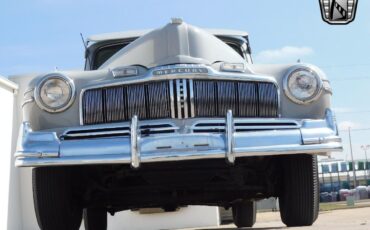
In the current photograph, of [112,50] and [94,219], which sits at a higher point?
[112,50]

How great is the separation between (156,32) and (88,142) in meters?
1.26

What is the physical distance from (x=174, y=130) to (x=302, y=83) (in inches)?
44.2

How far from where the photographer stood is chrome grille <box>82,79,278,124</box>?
15.3 feet

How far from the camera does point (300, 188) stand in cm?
513

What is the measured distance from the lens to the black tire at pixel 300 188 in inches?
201

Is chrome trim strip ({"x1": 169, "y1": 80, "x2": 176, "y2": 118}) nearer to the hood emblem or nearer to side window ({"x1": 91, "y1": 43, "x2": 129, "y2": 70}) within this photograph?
the hood emblem

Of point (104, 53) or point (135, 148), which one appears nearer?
point (135, 148)

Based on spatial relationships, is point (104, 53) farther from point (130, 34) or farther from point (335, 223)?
point (335, 223)

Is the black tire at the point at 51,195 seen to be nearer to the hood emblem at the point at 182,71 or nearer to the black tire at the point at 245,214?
the hood emblem at the point at 182,71

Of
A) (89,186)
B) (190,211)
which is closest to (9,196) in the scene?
(190,211)

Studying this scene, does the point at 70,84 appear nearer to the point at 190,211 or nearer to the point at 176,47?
the point at 176,47

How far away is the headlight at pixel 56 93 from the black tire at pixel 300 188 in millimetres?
1798

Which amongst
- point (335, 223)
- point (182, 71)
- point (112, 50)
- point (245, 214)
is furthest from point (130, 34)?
point (335, 223)

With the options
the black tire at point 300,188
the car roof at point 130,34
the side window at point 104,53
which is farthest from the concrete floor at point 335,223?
the side window at point 104,53
